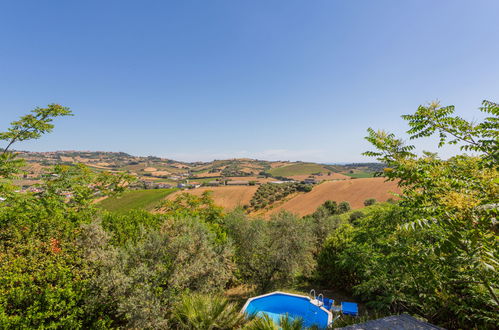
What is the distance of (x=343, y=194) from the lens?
55.1m

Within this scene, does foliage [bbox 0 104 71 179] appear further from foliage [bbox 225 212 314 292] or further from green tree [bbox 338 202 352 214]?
green tree [bbox 338 202 352 214]

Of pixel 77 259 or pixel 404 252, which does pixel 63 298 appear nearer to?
pixel 77 259

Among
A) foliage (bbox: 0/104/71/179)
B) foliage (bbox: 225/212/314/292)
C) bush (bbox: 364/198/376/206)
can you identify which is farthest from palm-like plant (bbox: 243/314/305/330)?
bush (bbox: 364/198/376/206)

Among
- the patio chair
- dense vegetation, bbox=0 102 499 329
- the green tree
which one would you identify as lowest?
the green tree

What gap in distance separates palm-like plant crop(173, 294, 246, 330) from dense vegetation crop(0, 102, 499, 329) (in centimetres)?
3

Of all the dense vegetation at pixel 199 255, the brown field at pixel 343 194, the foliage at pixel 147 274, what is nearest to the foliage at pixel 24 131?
the dense vegetation at pixel 199 255

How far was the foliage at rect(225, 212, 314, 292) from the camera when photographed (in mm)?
11508

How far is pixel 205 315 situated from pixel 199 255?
196 cm

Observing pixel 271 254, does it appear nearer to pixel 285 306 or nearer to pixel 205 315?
pixel 285 306

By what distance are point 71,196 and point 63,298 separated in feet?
24.5

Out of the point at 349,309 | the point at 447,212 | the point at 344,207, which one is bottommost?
the point at 344,207

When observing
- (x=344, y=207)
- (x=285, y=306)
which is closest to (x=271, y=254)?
(x=285, y=306)

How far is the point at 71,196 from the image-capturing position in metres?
11.3

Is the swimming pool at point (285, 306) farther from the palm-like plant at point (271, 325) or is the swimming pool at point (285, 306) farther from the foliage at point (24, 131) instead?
the foliage at point (24, 131)
